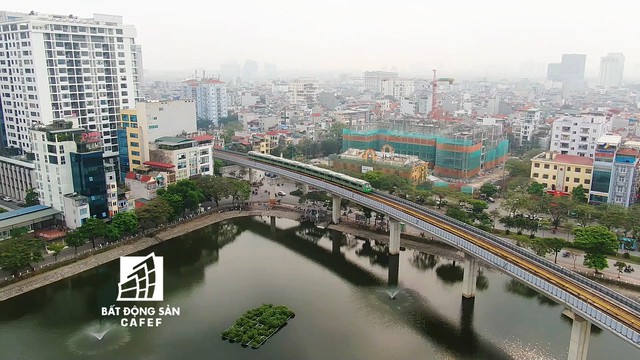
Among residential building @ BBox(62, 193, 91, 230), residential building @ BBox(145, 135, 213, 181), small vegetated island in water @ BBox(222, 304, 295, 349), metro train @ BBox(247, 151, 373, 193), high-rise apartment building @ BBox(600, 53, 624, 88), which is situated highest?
high-rise apartment building @ BBox(600, 53, 624, 88)

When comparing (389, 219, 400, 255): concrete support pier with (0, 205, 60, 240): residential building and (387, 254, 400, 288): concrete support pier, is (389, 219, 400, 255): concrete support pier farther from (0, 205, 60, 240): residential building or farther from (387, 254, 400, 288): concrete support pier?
(0, 205, 60, 240): residential building

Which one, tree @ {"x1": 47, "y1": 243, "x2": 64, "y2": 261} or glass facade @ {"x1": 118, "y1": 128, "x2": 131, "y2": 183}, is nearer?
tree @ {"x1": 47, "y1": 243, "x2": 64, "y2": 261}

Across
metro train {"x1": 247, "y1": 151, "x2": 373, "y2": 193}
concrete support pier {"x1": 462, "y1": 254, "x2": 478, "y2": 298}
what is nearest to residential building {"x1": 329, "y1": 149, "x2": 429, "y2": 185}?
metro train {"x1": 247, "y1": 151, "x2": 373, "y2": 193}

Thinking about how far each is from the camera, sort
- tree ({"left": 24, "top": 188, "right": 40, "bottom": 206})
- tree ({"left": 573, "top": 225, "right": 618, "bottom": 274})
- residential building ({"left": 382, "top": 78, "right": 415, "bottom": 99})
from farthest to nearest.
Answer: residential building ({"left": 382, "top": 78, "right": 415, "bottom": 99}) < tree ({"left": 24, "top": 188, "right": 40, "bottom": 206}) < tree ({"left": 573, "top": 225, "right": 618, "bottom": 274})

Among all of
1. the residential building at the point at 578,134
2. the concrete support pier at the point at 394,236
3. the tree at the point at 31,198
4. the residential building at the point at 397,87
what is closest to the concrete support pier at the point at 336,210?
the concrete support pier at the point at 394,236

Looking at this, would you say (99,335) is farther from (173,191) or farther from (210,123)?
(210,123)

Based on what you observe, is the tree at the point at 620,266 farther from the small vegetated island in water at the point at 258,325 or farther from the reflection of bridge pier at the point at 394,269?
the small vegetated island in water at the point at 258,325

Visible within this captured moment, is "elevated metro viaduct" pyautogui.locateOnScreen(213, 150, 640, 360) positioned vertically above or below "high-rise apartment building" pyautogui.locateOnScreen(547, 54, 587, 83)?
below
